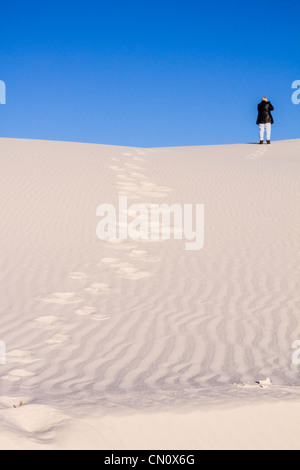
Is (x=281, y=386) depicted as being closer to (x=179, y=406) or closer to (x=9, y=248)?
(x=179, y=406)

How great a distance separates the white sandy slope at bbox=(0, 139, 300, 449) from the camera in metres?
2.80

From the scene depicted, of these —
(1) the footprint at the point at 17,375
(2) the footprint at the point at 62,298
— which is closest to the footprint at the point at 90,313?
(2) the footprint at the point at 62,298

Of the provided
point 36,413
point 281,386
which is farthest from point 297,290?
point 36,413

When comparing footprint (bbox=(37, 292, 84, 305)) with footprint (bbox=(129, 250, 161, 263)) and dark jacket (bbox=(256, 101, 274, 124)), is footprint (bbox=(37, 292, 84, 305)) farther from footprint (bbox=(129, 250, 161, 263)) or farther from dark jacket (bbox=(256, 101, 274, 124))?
dark jacket (bbox=(256, 101, 274, 124))

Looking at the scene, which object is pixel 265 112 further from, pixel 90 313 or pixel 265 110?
pixel 90 313

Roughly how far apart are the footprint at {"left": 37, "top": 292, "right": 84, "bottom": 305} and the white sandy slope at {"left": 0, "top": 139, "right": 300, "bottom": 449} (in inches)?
1.4

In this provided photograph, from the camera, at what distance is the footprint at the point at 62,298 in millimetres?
6028

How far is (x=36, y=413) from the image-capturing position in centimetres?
290

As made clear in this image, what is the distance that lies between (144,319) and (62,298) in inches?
50.2

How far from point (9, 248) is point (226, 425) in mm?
6340

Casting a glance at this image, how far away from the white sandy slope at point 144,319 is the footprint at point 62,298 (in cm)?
3

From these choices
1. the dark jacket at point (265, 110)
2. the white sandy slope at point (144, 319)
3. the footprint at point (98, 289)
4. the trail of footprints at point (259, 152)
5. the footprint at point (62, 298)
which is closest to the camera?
the white sandy slope at point (144, 319)

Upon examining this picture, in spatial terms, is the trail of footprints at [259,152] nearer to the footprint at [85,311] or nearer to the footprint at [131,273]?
the footprint at [131,273]

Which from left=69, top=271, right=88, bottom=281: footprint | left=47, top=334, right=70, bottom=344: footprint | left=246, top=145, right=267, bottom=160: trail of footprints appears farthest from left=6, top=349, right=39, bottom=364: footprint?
left=246, top=145, right=267, bottom=160: trail of footprints
